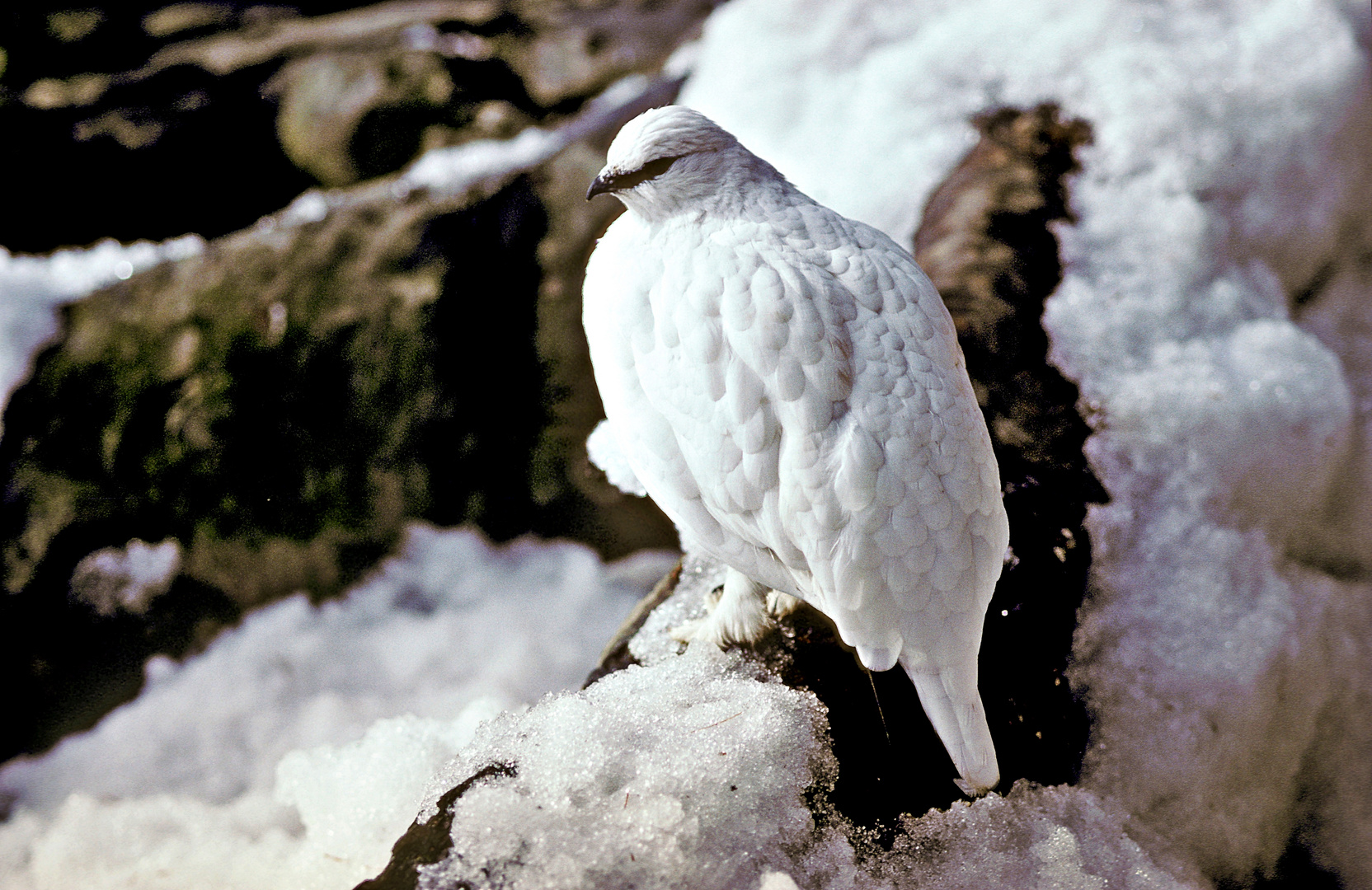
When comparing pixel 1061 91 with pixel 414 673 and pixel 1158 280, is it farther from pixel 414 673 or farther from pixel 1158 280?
pixel 414 673

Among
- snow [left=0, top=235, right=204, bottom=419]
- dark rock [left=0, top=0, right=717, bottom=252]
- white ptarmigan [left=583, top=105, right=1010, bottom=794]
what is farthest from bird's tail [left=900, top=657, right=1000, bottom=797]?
snow [left=0, top=235, right=204, bottom=419]

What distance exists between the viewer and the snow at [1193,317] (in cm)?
169

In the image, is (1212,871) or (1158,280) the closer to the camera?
(1212,871)

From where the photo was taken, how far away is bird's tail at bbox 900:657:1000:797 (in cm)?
121

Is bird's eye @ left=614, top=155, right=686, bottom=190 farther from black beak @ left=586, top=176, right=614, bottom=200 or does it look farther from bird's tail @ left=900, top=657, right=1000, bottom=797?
bird's tail @ left=900, top=657, right=1000, bottom=797

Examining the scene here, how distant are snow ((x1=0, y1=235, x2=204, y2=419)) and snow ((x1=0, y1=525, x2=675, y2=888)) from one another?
4.25 ft

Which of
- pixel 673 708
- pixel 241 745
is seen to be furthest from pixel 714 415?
pixel 241 745

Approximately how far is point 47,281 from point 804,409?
335cm

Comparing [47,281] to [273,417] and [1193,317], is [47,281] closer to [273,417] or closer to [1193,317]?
[273,417]

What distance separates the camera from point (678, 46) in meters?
3.50

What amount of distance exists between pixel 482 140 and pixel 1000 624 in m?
2.91

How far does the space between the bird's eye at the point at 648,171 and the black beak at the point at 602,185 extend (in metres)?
0.01

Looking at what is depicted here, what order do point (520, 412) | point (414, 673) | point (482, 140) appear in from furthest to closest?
point (482, 140) < point (520, 412) < point (414, 673)

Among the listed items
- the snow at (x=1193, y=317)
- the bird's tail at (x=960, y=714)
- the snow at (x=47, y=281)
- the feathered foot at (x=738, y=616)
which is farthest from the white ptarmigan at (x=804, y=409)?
the snow at (x=47, y=281)
